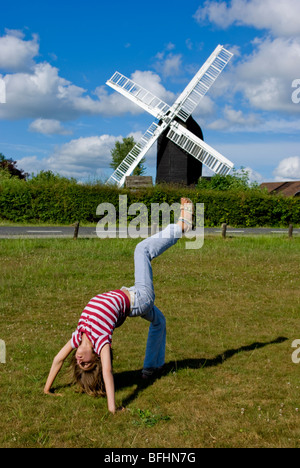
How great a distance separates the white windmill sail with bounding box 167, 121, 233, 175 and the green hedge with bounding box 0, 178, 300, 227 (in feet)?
8.72

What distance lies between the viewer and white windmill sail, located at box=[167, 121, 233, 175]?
120ft

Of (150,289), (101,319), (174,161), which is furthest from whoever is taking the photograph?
(174,161)

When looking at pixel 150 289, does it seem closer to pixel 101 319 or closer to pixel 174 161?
pixel 101 319

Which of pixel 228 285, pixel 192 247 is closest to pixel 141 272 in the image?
pixel 228 285

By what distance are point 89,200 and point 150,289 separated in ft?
84.8

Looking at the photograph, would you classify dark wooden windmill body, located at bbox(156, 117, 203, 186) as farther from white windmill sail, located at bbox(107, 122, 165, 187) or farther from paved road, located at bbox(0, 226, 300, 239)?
paved road, located at bbox(0, 226, 300, 239)

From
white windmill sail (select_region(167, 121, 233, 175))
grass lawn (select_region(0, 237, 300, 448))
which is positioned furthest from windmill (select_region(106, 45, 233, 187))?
grass lawn (select_region(0, 237, 300, 448))

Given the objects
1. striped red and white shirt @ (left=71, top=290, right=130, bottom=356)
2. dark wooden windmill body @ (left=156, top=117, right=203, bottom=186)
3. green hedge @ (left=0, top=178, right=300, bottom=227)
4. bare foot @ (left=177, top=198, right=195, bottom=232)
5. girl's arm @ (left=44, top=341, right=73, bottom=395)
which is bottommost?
girl's arm @ (left=44, top=341, right=73, bottom=395)

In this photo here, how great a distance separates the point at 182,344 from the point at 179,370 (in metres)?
1.27

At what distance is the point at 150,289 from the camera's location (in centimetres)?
529

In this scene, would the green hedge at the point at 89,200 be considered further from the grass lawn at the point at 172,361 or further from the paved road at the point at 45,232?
the grass lawn at the point at 172,361

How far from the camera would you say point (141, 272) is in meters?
5.34

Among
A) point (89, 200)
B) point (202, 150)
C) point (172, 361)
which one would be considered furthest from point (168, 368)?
point (202, 150)

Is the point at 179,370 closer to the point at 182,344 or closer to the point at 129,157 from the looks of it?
the point at 182,344
